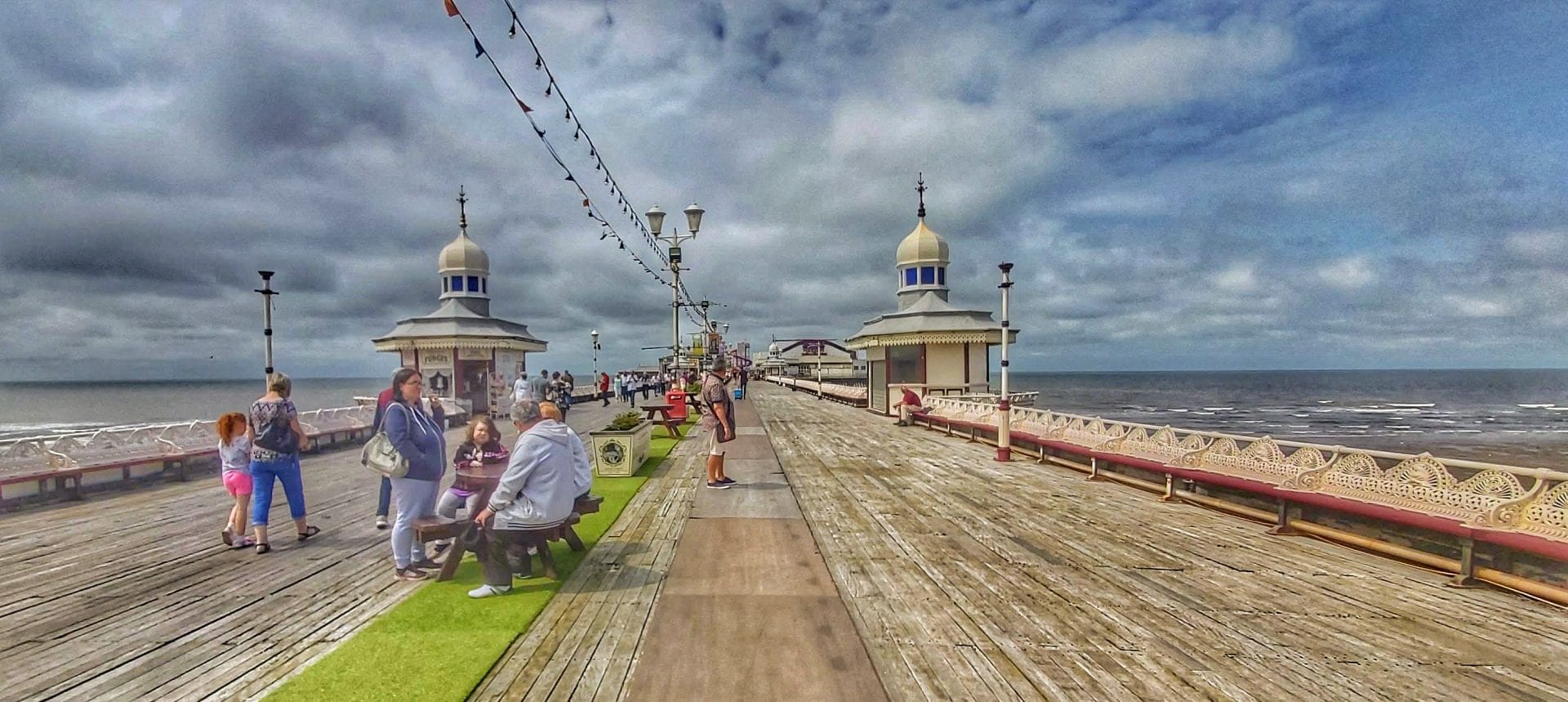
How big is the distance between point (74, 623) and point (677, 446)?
11144 millimetres

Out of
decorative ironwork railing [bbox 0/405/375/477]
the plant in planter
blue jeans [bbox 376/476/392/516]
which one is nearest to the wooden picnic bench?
blue jeans [bbox 376/476/392/516]

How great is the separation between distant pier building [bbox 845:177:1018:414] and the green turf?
20405 mm

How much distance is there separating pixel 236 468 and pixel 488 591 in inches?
152

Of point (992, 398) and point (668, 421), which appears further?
point (992, 398)

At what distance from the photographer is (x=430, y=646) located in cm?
428

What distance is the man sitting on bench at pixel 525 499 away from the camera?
5191 millimetres

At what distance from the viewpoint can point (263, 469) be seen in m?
6.66

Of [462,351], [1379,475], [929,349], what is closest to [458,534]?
[1379,475]

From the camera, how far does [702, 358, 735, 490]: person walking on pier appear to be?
9.62m

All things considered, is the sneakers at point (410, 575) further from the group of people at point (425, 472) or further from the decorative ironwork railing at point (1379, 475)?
the decorative ironwork railing at point (1379, 475)

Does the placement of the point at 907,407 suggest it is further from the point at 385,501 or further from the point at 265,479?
the point at 265,479

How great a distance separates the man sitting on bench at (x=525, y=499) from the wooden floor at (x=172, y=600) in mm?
896

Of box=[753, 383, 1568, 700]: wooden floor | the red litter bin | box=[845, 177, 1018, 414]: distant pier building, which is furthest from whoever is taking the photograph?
box=[845, 177, 1018, 414]: distant pier building

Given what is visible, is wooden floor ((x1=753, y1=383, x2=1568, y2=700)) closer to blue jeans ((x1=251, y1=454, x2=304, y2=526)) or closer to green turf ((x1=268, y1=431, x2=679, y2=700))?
green turf ((x1=268, y1=431, x2=679, y2=700))
